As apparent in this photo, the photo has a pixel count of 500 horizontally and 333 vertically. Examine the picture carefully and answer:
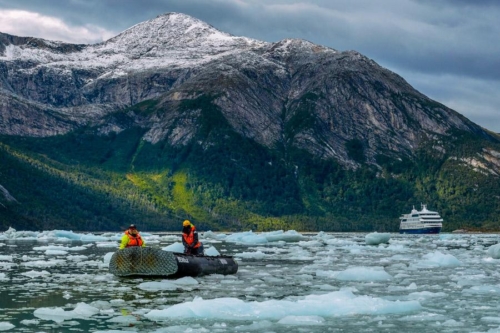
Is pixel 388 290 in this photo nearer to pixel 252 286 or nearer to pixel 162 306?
pixel 252 286

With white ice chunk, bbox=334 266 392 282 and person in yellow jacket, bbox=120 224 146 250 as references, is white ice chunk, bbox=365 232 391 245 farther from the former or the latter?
person in yellow jacket, bbox=120 224 146 250

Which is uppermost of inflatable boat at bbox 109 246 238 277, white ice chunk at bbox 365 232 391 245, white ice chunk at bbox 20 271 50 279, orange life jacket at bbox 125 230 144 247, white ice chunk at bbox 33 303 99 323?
orange life jacket at bbox 125 230 144 247

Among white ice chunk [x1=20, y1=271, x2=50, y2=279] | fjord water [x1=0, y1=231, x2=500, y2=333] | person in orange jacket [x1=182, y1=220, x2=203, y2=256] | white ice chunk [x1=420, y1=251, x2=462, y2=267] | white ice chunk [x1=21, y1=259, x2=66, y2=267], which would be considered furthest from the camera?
white ice chunk [x1=420, y1=251, x2=462, y2=267]

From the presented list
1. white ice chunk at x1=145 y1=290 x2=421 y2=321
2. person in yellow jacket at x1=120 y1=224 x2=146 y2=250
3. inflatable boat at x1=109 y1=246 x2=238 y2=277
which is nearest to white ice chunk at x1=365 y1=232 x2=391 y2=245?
inflatable boat at x1=109 y1=246 x2=238 y2=277

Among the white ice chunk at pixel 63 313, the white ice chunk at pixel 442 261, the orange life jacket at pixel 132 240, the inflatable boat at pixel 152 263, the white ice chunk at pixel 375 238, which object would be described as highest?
the orange life jacket at pixel 132 240

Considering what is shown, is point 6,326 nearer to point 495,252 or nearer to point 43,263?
point 43,263

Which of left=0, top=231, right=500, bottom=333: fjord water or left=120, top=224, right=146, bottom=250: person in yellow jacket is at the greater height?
left=120, top=224, right=146, bottom=250: person in yellow jacket

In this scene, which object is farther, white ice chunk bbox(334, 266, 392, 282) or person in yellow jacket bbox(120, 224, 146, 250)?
person in yellow jacket bbox(120, 224, 146, 250)

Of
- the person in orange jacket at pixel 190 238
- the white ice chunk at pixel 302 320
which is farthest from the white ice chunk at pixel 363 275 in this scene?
the white ice chunk at pixel 302 320

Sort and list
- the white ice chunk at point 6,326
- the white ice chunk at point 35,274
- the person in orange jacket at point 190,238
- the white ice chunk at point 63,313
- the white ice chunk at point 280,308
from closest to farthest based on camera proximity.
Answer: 1. the white ice chunk at point 6,326
2. the white ice chunk at point 63,313
3. the white ice chunk at point 280,308
4. the white ice chunk at point 35,274
5. the person in orange jacket at point 190,238

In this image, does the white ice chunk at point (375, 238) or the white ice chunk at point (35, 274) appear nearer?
the white ice chunk at point (35, 274)

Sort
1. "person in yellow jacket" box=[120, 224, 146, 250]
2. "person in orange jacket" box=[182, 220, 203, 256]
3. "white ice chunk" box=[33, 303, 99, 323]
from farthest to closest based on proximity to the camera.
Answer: "person in orange jacket" box=[182, 220, 203, 256]
"person in yellow jacket" box=[120, 224, 146, 250]
"white ice chunk" box=[33, 303, 99, 323]

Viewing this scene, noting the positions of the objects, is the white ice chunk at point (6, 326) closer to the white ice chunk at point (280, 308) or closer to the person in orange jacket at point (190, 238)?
the white ice chunk at point (280, 308)

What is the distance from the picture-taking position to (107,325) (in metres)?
23.9
